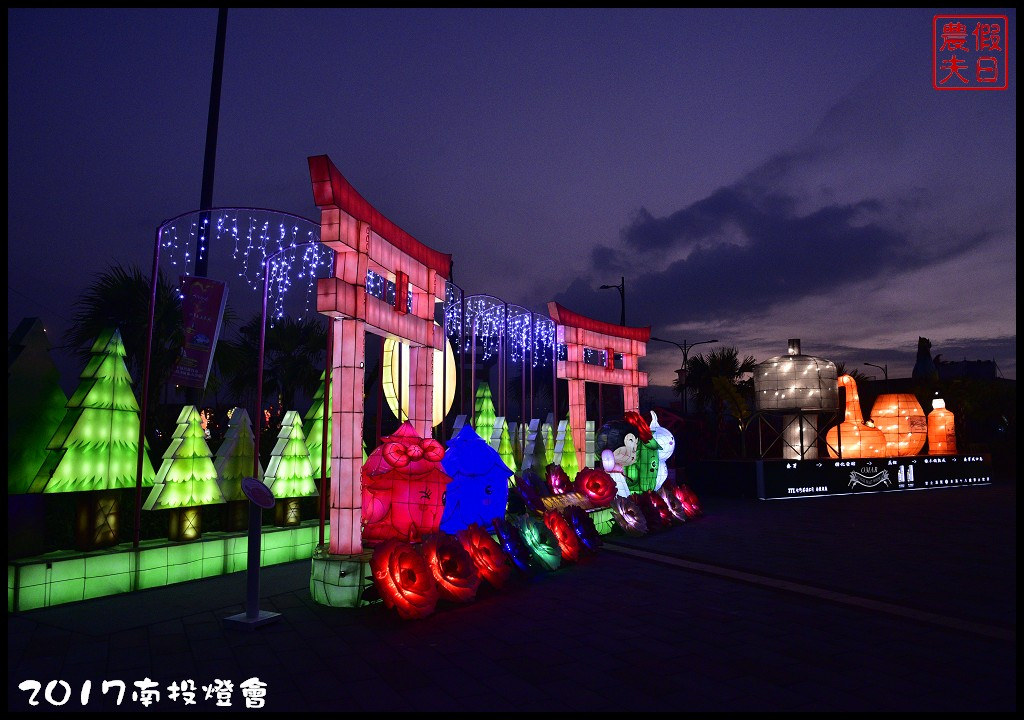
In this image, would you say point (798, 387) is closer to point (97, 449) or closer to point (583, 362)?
point (583, 362)

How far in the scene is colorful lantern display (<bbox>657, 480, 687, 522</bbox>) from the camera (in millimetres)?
15239

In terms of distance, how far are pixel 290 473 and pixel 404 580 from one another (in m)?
4.76

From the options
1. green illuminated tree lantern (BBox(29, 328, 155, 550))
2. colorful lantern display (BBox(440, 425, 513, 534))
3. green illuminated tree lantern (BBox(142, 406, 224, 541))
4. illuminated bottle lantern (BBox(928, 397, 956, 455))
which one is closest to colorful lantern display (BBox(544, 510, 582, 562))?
colorful lantern display (BBox(440, 425, 513, 534))

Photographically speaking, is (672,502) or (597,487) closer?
(597,487)

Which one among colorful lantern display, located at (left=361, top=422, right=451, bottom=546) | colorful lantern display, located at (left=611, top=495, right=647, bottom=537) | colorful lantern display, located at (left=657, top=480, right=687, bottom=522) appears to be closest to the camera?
colorful lantern display, located at (left=361, top=422, right=451, bottom=546)

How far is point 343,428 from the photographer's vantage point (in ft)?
27.3

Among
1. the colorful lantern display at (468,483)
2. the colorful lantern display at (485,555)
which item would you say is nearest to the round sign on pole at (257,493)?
the colorful lantern display at (485,555)

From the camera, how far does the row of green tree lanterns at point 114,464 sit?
27.3ft

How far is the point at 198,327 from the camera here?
29.5ft

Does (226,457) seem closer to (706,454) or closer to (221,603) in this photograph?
(221,603)

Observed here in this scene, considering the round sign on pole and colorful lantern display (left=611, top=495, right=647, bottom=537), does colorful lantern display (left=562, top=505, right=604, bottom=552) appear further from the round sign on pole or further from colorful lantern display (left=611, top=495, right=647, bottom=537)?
the round sign on pole

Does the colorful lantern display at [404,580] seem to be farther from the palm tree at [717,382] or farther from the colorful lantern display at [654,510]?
the palm tree at [717,382]

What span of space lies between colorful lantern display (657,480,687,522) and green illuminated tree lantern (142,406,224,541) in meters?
9.55

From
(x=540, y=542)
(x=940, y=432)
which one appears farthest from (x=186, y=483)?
(x=940, y=432)
